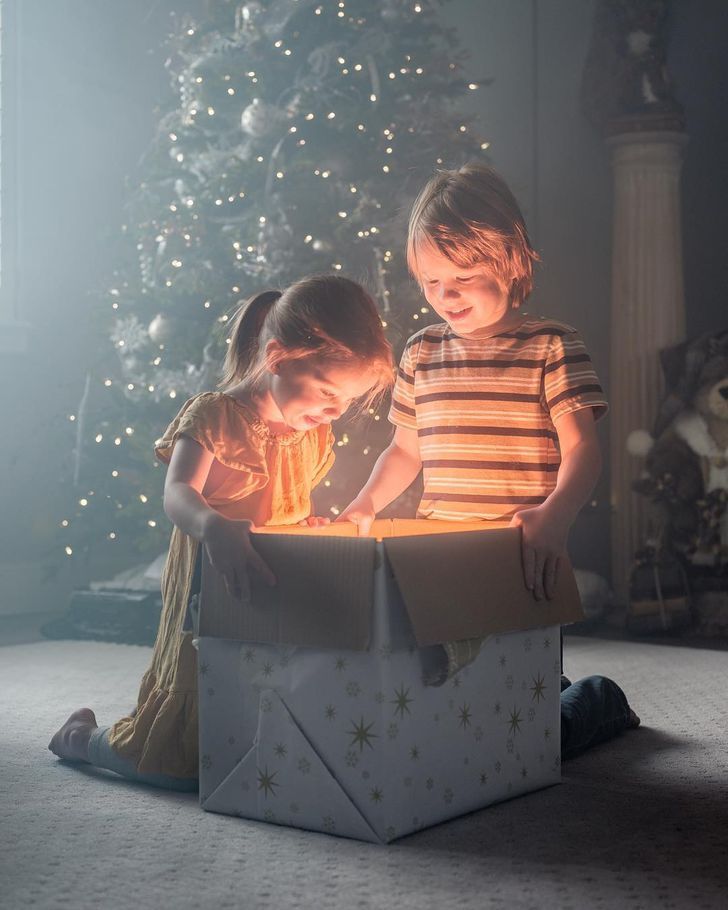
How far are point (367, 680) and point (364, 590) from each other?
0.32 feet

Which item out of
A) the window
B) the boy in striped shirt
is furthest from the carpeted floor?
the window

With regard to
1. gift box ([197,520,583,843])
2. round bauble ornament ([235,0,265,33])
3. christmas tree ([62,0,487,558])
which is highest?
round bauble ornament ([235,0,265,33])

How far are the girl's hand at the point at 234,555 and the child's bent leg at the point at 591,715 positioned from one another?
63cm

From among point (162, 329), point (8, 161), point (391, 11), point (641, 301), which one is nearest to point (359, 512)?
point (162, 329)

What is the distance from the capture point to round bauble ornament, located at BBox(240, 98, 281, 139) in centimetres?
303

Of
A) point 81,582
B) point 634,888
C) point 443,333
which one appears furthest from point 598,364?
point 634,888

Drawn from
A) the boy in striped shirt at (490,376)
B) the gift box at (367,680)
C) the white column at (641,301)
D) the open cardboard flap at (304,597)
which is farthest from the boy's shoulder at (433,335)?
the white column at (641,301)

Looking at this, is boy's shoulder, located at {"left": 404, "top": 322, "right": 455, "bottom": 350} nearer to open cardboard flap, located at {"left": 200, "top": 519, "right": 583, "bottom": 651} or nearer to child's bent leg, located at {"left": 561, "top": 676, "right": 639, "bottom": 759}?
open cardboard flap, located at {"left": 200, "top": 519, "right": 583, "bottom": 651}

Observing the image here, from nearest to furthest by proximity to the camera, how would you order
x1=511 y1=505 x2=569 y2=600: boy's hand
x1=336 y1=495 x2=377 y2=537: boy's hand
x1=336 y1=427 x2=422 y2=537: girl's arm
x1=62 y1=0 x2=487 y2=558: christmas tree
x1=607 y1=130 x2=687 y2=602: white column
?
x1=511 y1=505 x2=569 y2=600: boy's hand, x1=336 y1=495 x2=377 y2=537: boy's hand, x1=336 y1=427 x2=422 y2=537: girl's arm, x1=62 y1=0 x2=487 y2=558: christmas tree, x1=607 y1=130 x2=687 y2=602: white column

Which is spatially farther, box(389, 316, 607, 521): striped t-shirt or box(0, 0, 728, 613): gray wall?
box(0, 0, 728, 613): gray wall

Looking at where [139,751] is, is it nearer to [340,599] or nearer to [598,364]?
[340,599]

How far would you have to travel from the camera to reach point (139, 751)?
158 centimetres

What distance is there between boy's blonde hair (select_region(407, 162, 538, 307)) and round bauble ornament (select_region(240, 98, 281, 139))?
1.55m

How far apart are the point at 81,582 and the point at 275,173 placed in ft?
4.89
